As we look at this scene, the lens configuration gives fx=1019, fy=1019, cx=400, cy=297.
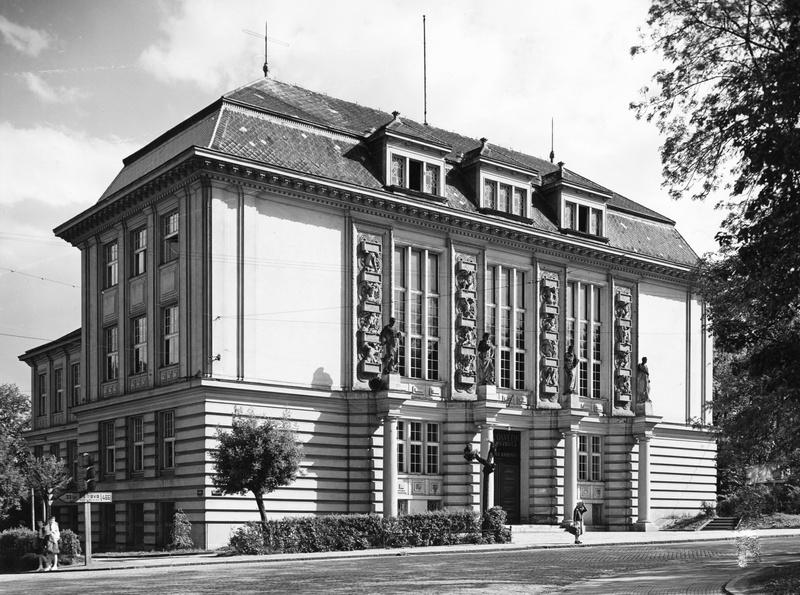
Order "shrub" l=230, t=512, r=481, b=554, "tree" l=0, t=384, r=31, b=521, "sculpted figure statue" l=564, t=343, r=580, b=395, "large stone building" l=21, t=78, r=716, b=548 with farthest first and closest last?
"tree" l=0, t=384, r=31, b=521 → "sculpted figure statue" l=564, t=343, r=580, b=395 → "large stone building" l=21, t=78, r=716, b=548 → "shrub" l=230, t=512, r=481, b=554

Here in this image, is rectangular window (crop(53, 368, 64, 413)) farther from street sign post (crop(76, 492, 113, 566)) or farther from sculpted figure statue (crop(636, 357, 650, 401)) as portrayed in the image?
sculpted figure statue (crop(636, 357, 650, 401))

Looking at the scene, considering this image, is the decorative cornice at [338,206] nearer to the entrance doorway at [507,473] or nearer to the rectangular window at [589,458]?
the rectangular window at [589,458]

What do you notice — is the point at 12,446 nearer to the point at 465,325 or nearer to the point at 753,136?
the point at 465,325

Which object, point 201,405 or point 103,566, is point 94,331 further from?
point 103,566

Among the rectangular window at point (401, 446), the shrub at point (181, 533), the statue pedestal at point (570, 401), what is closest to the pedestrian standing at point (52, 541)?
the shrub at point (181, 533)

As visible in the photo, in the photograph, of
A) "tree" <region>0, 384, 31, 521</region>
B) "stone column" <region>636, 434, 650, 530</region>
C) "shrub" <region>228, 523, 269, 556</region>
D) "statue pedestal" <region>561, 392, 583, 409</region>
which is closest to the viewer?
"shrub" <region>228, 523, 269, 556</region>

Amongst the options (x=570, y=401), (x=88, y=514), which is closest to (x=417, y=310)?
(x=570, y=401)

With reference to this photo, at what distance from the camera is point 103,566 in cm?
3148

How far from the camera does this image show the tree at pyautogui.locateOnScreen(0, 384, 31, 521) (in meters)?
53.3

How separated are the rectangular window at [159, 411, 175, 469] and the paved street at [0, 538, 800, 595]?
39.7 feet

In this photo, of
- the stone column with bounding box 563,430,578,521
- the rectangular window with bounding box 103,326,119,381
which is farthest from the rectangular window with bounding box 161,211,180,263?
the stone column with bounding box 563,430,578,521

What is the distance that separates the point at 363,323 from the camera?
1795 inches

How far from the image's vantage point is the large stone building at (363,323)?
41.7 metres

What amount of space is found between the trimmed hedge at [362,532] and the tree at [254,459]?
115cm
